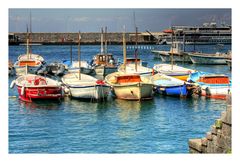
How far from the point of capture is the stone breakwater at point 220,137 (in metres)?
10.2

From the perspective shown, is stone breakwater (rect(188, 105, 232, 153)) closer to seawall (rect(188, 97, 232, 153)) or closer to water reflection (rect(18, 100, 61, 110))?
seawall (rect(188, 97, 232, 153))

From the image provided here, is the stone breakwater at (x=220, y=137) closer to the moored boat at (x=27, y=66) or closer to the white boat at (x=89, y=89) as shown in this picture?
the white boat at (x=89, y=89)

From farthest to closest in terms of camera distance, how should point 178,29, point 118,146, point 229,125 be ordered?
point 178,29, point 118,146, point 229,125

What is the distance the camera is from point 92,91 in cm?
2334

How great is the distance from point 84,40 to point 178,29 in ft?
78.0

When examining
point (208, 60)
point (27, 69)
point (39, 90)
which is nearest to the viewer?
point (39, 90)

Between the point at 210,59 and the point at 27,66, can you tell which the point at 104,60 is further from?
the point at 210,59

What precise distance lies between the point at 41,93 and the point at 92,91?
2.24 meters

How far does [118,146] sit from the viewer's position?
15.2m

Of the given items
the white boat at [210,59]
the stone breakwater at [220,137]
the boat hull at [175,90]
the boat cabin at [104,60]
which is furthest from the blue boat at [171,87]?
the white boat at [210,59]

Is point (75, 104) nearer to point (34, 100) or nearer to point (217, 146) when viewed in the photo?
point (34, 100)

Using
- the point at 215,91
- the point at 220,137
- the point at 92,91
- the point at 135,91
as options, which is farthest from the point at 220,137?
the point at 215,91

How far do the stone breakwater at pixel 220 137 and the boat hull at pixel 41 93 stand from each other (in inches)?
502
